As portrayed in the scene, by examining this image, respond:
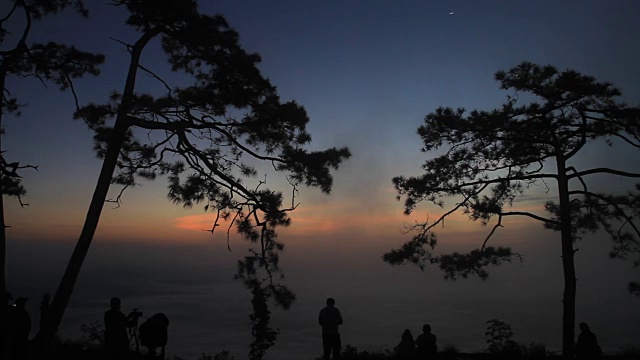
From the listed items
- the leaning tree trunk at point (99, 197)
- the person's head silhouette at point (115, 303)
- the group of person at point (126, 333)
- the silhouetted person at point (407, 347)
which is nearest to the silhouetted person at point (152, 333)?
the group of person at point (126, 333)

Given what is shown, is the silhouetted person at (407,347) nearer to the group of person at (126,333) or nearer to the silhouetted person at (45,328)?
the group of person at (126,333)

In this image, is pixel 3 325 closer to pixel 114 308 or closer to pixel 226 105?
pixel 114 308

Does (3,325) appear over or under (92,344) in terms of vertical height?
over

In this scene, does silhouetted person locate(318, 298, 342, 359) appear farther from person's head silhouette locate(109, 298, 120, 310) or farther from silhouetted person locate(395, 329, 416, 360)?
person's head silhouette locate(109, 298, 120, 310)

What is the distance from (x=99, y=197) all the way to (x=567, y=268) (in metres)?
9.66

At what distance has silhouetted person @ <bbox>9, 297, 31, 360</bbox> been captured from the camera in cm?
696

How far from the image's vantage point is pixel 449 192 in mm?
10500

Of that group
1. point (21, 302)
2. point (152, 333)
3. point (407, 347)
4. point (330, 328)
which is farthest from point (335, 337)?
point (21, 302)

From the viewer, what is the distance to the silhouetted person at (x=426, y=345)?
27.0 ft

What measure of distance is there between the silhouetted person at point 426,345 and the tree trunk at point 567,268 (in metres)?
2.85

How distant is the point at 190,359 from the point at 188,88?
5573 mm

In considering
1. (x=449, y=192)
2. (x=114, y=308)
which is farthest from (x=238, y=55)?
(x=449, y=192)

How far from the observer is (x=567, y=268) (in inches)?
376

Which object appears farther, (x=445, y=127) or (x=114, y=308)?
(x=445, y=127)
